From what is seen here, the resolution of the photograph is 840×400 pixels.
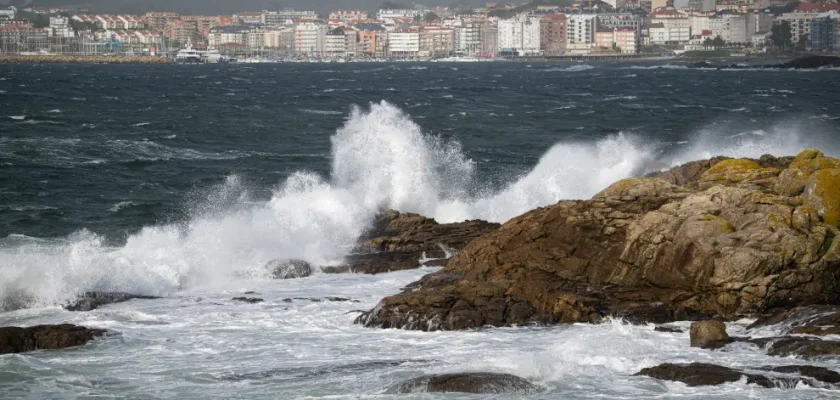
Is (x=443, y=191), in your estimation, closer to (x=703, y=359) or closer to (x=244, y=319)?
(x=244, y=319)

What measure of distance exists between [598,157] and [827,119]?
94.5 feet

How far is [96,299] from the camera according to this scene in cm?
2069

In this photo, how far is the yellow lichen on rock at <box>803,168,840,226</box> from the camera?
1973 centimetres

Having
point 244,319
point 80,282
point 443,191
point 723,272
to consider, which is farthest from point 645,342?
point 443,191


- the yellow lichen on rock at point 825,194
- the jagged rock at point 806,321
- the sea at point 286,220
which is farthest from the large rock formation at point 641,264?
the jagged rock at point 806,321

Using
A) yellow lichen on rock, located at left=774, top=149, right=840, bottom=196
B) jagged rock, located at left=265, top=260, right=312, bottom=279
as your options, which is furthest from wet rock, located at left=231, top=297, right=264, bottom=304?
yellow lichen on rock, located at left=774, top=149, right=840, bottom=196

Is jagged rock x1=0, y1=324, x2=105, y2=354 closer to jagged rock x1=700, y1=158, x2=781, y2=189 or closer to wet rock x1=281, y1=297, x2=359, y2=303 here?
wet rock x1=281, y1=297, x2=359, y2=303

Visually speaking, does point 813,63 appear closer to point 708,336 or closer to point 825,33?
point 825,33

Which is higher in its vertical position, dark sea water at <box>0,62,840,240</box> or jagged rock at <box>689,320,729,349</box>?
dark sea water at <box>0,62,840,240</box>

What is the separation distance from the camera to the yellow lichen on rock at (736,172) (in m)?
22.5

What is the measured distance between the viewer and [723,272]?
59.9ft

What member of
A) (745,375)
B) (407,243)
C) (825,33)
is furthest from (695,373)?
(825,33)

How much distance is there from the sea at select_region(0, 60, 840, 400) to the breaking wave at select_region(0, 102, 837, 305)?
0.22ft

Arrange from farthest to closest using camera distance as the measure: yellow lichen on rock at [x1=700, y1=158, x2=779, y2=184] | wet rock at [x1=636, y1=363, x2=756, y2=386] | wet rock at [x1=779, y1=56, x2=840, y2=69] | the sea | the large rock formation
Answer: wet rock at [x1=779, y1=56, x2=840, y2=69] < yellow lichen on rock at [x1=700, y1=158, x2=779, y2=184] < the large rock formation < the sea < wet rock at [x1=636, y1=363, x2=756, y2=386]
